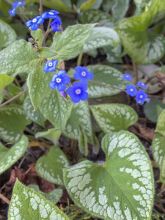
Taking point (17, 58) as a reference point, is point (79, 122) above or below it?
below

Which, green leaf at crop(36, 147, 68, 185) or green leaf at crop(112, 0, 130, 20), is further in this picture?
green leaf at crop(112, 0, 130, 20)

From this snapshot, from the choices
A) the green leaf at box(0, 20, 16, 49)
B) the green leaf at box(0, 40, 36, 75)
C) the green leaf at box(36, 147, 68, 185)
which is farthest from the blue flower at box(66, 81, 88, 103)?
the green leaf at box(0, 20, 16, 49)

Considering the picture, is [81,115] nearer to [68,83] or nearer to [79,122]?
[79,122]

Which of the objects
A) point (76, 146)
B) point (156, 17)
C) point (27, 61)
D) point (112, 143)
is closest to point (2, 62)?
point (27, 61)

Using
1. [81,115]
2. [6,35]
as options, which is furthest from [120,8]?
[81,115]

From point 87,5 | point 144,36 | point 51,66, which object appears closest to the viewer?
point 51,66

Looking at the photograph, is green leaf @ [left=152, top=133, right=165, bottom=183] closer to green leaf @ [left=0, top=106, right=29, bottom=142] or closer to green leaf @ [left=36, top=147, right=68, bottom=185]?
green leaf @ [left=36, top=147, right=68, bottom=185]

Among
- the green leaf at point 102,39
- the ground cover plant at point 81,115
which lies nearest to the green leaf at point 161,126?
the ground cover plant at point 81,115

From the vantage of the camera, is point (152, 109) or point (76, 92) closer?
point (76, 92)
